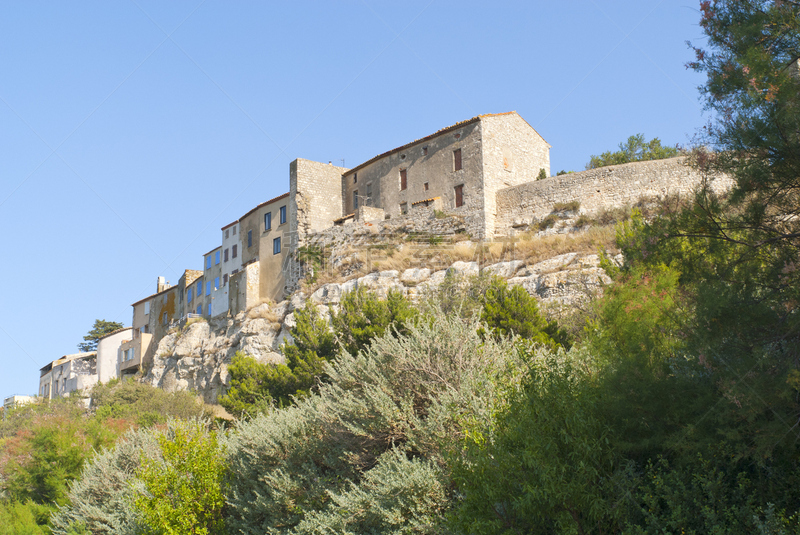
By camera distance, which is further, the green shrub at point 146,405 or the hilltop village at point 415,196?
the hilltop village at point 415,196

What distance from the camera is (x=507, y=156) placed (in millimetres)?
37875

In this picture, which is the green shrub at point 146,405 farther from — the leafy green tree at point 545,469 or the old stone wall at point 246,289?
the leafy green tree at point 545,469

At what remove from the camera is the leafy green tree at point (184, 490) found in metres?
15.8

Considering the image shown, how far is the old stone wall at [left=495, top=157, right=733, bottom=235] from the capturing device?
31.6 metres

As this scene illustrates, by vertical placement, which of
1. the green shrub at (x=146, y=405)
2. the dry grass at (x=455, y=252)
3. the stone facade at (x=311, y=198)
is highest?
the stone facade at (x=311, y=198)

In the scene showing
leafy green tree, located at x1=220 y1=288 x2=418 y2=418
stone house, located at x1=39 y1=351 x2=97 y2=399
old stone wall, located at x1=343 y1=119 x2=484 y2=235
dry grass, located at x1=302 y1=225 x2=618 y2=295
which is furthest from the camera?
stone house, located at x1=39 y1=351 x2=97 y2=399

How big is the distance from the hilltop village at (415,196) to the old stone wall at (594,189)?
0.05 meters

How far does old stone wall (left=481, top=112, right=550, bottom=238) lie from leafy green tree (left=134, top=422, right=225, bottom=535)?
2198 centimetres

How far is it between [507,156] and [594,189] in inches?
247

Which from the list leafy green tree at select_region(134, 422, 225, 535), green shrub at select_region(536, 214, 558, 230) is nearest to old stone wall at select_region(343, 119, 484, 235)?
green shrub at select_region(536, 214, 558, 230)

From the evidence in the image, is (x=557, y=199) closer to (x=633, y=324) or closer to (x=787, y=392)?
(x=633, y=324)

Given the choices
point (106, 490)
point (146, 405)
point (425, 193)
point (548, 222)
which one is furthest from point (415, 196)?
point (106, 490)

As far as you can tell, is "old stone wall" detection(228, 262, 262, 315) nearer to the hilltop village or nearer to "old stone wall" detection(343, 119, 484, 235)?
the hilltop village

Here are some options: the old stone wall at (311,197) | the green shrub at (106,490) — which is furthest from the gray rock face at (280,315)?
the green shrub at (106,490)
